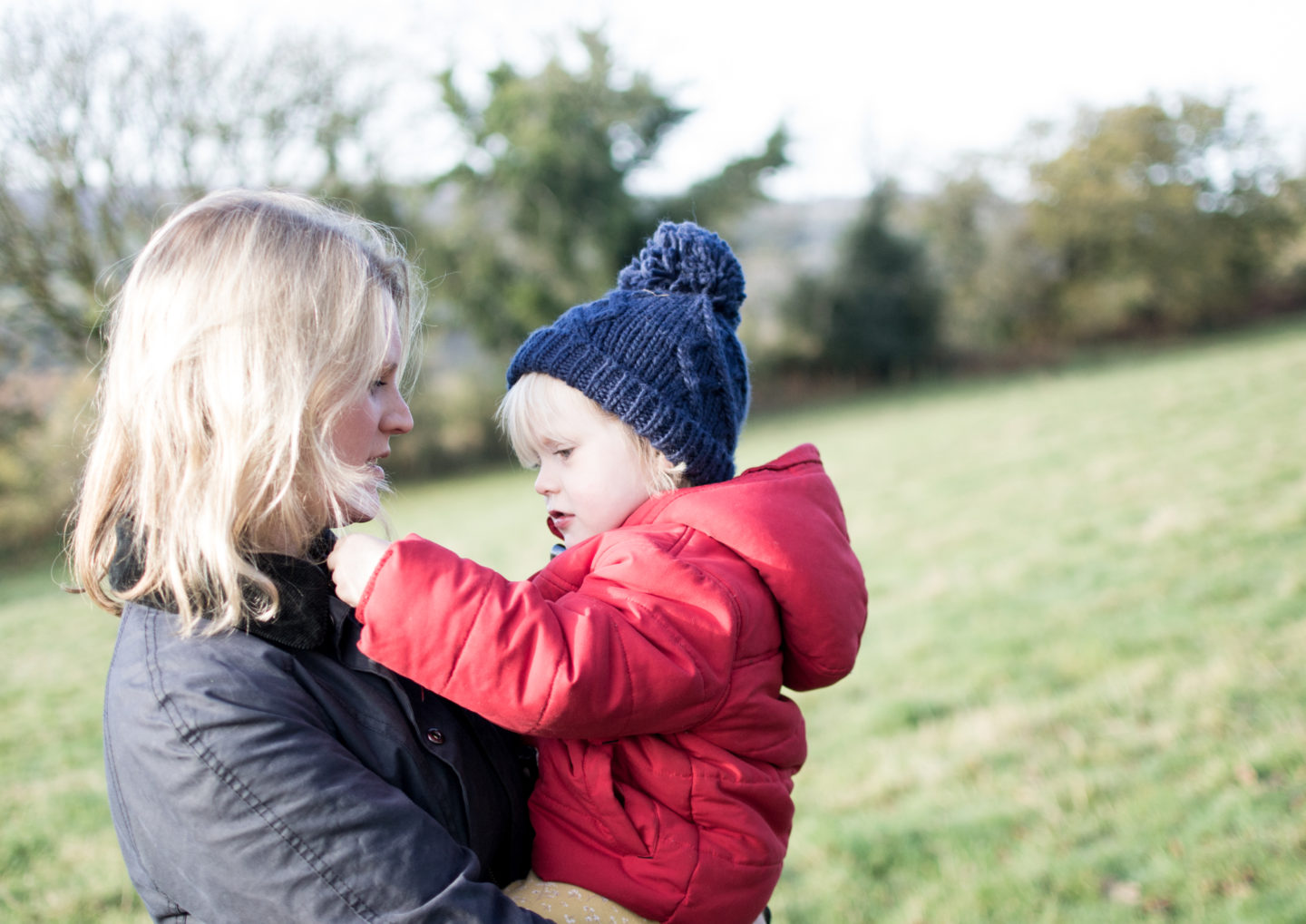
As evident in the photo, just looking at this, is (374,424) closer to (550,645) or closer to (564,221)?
(550,645)

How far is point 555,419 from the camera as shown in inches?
87.4

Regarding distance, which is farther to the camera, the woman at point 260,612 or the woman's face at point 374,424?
the woman's face at point 374,424

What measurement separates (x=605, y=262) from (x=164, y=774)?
25.8m

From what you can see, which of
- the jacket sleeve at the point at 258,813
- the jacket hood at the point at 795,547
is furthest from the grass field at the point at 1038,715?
the jacket sleeve at the point at 258,813

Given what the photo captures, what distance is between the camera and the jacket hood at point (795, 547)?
1.81m

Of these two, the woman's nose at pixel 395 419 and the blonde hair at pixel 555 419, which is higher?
the woman's nose at pixel 395 419

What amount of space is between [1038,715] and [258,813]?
187 inches

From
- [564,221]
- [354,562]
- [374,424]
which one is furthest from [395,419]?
[564,221]

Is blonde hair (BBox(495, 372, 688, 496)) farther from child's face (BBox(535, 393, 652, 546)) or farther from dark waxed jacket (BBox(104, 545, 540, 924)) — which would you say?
dark waxed jacket (BBox(104, 545, 540, 924))

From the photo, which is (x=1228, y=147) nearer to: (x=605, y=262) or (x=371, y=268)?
(x=605, y=262)

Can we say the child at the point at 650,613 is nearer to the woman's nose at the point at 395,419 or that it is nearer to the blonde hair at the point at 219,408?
the blonde hair at the point at 219,408

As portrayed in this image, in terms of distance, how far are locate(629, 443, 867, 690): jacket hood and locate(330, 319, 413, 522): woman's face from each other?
553mm

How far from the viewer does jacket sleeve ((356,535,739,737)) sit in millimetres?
1462

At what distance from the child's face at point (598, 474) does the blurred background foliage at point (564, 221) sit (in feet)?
14.7
